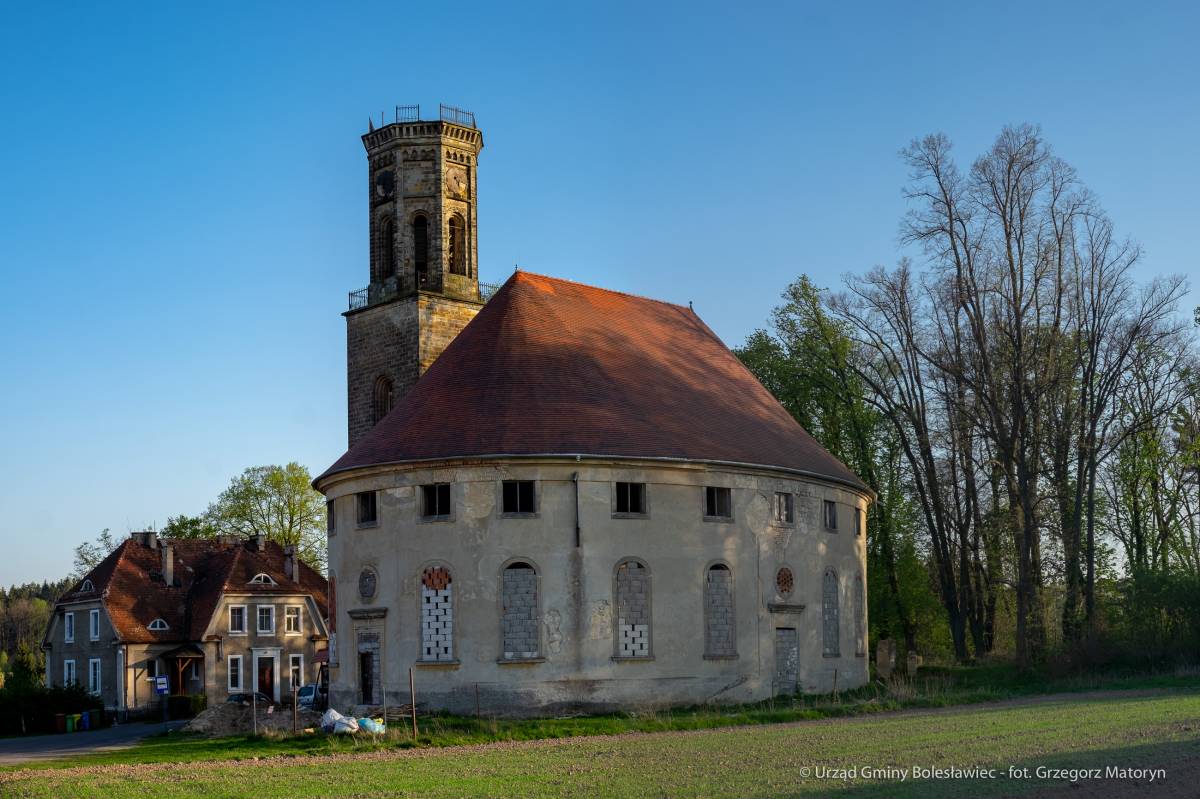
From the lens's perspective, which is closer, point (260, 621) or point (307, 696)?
point (307, 696)

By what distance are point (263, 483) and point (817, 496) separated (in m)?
46.5

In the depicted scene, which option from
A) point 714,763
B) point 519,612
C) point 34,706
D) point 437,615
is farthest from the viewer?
point 34,706

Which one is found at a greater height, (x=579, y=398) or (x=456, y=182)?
(x=456, y=182)

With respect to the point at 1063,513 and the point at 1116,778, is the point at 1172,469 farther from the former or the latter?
the point at 1116,778

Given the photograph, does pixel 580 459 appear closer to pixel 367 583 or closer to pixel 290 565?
pixel 367 583

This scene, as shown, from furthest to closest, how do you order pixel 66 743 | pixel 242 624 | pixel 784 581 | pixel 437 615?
pixel 242 624
pixel 66 743
pixel 784 581
pixel 437 615

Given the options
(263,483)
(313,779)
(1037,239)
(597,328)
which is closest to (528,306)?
(597,328)

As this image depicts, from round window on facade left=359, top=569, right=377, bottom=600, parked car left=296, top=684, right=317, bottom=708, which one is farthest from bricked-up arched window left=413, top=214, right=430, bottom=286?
round window on facade left=359, top=569, right=377, bottom=600

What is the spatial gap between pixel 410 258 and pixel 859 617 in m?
21.8

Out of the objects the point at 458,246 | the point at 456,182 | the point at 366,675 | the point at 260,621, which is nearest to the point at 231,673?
the point at 260,621

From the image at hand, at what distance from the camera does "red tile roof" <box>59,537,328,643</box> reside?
5400 centimetres

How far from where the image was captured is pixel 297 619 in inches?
2349

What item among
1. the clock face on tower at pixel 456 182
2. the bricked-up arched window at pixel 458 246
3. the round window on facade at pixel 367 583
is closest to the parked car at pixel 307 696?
the round window on facade at pixel 367 583

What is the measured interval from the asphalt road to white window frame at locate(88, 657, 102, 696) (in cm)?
781
